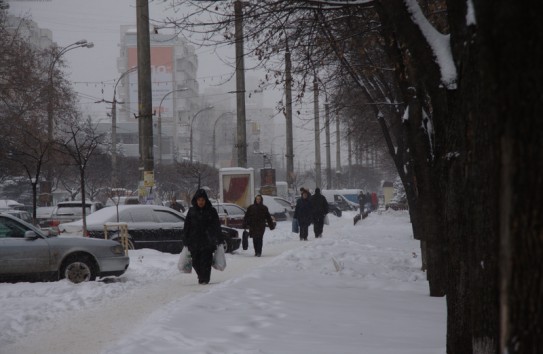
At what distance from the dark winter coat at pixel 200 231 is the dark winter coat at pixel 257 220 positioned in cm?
696

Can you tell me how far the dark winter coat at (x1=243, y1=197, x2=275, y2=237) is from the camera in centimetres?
2030

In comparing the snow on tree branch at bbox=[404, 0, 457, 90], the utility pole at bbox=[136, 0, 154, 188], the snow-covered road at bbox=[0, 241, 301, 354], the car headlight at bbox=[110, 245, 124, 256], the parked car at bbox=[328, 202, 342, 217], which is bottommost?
the snow-covered road at bbox=[0, 241, 301, 354]

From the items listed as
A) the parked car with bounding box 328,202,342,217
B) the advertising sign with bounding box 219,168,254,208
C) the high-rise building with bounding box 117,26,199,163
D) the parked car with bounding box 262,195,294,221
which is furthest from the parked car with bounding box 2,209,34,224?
the high-rise building with bounding box 117,26,199,163

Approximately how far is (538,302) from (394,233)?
86.2 feet

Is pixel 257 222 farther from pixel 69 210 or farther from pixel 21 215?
pixel 21 215

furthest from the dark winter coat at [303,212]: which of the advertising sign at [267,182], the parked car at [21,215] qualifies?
the advertising sign at [267,182]

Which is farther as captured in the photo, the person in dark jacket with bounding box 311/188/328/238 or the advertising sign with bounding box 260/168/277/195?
the advertising sign with bounding box 260/168/277/195

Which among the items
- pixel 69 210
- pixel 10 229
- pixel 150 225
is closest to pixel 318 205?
pixel 150 225

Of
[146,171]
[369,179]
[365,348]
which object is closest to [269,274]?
[365,348]

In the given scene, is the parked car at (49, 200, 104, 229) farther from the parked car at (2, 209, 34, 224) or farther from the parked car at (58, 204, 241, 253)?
the parked car at (58, 204, 241, 253)

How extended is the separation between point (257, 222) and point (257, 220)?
69 millimetres

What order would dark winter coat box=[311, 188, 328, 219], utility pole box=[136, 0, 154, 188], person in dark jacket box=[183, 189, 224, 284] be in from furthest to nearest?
dark winter coat box=[311, 188, 328, 219], utility pole box=[136, 0, 154, 188], person in dark jacket box=[183, 189, 224, 284]

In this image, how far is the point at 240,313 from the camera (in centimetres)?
866

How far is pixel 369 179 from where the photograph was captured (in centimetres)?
9706
